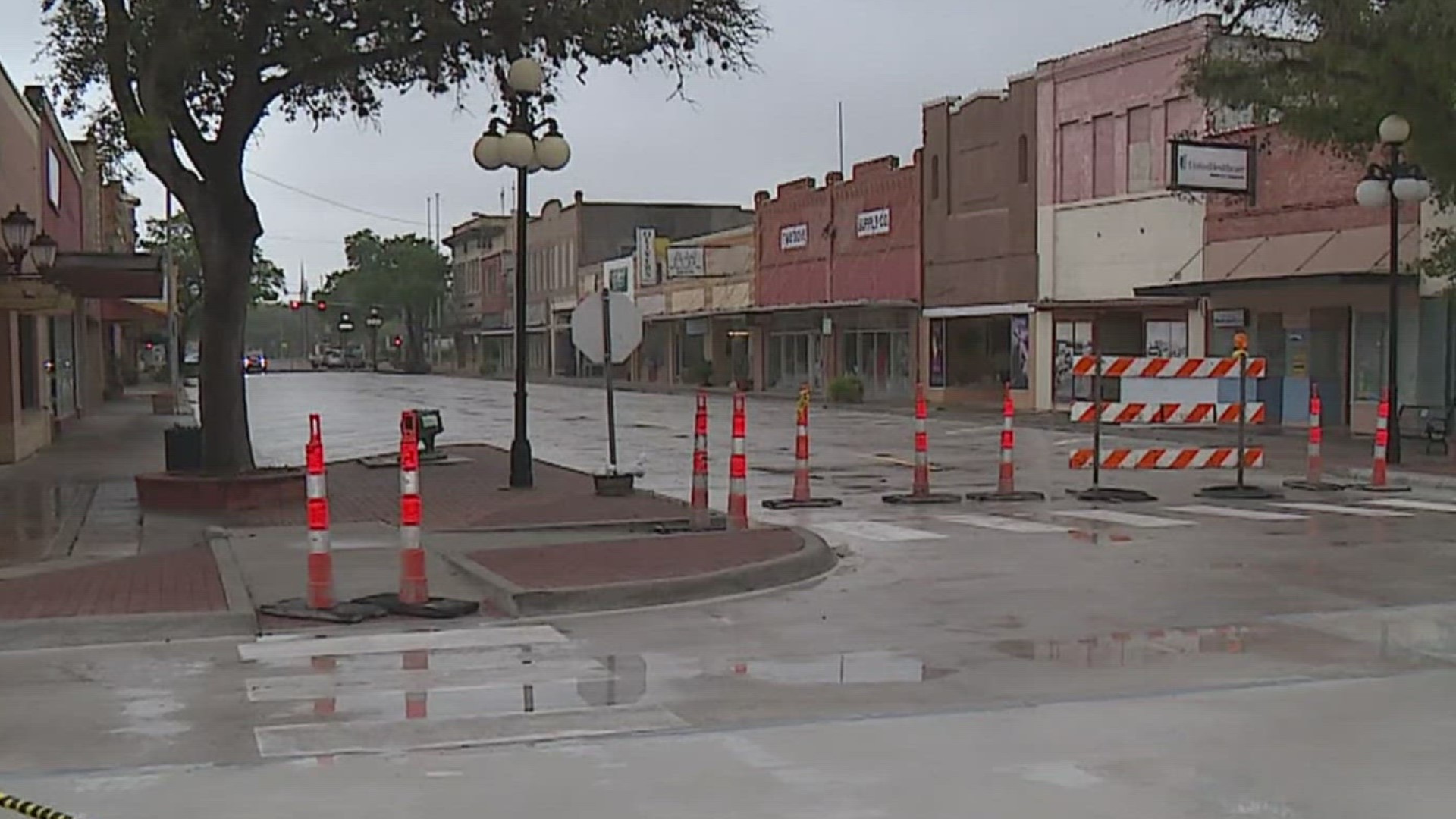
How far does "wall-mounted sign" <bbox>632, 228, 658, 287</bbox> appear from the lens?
7544cm

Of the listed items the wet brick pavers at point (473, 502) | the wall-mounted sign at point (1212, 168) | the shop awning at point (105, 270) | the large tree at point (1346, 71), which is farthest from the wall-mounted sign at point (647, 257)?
the wet brick pavers at point (473, 502)

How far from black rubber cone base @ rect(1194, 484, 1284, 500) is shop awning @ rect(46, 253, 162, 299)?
618 inches

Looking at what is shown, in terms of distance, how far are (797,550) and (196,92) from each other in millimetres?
11007

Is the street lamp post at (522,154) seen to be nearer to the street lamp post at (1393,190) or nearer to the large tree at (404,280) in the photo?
the street lamp post at (1393,190)

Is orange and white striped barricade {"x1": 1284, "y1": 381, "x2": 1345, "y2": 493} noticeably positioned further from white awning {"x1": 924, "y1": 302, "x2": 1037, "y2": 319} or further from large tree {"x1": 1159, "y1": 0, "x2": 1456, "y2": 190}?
white awning {"x1": 924, "y1": 302, "x2": 1037, "y2": 319}

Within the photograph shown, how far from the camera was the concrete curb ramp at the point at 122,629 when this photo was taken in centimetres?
1019

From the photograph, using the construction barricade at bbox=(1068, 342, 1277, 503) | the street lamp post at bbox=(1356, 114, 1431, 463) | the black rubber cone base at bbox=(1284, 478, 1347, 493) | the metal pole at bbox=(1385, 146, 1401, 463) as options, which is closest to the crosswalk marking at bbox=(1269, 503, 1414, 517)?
the construction barricade at bbox=(1068, 342, 1277, 503)

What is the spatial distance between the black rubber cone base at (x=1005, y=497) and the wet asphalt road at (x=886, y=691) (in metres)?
3.85

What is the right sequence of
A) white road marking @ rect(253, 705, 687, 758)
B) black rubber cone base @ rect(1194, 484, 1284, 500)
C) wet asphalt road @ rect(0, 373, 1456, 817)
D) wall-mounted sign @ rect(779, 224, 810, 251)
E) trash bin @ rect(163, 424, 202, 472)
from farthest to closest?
wall-mounted sign @ rect(779, 224, 810, 251)
trash bin @ rect(163, 424, 202, 472)
black rubber cone base @ rect(1194, 484, 1284, 500)
white road marking @ rect(253, 705, 687, 758)
wet asphalt road @ rect(0, 373, 1456, 817)

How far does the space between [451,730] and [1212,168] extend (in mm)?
29079

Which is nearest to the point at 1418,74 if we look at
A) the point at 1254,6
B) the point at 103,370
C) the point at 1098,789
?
the point at 1254,6

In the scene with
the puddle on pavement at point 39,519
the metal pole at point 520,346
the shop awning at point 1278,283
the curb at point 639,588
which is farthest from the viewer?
the shop awning at point 1278,283

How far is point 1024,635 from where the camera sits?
10.5m

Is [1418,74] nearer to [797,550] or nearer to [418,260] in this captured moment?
[797,550]
